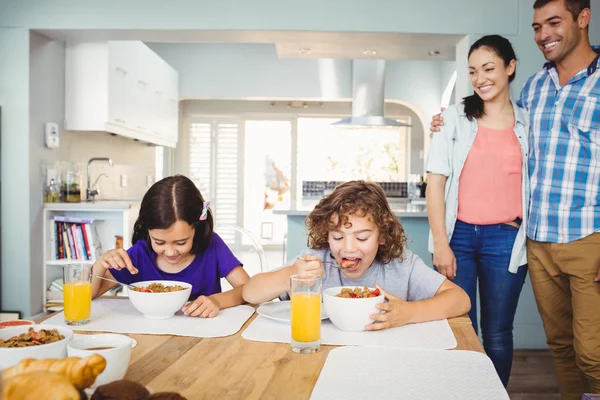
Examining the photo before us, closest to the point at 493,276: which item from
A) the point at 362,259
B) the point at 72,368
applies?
the point at 362,259

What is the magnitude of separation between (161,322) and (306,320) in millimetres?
374

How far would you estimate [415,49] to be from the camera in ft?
11.9

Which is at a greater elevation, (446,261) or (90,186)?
(90,186)

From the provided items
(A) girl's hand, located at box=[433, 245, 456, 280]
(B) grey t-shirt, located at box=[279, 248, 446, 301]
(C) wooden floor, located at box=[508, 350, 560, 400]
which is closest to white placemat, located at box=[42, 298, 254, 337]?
(B) grey t-shirt, located at box=[279, 248, 446, 301]

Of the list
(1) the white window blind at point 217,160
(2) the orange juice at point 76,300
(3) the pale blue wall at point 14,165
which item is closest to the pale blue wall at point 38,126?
(3) the pale blue wall at point 14,165

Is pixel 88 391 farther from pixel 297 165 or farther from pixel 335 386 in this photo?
pixel 297 165

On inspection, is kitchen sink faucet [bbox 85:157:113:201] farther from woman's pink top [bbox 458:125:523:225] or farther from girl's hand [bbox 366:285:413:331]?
girl's hand [bbox 366:285:413:331]

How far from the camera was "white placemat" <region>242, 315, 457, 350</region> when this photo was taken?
1.08 metres

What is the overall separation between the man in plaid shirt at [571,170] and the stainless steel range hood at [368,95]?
12.2ft

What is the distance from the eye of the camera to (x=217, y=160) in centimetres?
786

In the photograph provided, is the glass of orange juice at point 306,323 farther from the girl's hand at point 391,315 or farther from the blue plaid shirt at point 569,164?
the blue plaid shirt at point 569,164

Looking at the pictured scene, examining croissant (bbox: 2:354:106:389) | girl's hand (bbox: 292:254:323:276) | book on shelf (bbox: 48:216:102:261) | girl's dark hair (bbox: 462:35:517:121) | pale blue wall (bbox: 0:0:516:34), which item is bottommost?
book on shelf (bbox: 48:216:102:261)

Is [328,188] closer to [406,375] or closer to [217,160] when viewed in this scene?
[217,160]

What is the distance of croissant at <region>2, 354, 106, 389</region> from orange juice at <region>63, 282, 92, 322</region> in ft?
1.93
